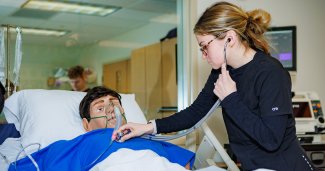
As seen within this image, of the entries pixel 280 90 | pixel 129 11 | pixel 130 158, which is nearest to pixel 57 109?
pixel 130 158

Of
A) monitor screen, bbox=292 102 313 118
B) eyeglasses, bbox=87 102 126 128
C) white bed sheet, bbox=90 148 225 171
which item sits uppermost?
eyeglasses, bbox=87 102 126 128

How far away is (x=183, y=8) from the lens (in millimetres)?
2664

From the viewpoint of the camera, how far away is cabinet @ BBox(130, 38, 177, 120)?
3.43 m

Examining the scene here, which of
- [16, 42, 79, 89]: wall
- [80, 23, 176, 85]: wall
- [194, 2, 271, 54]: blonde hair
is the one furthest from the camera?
[80, 23, 176, 85]: wall

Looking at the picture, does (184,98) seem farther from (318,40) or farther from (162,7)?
(162,7)

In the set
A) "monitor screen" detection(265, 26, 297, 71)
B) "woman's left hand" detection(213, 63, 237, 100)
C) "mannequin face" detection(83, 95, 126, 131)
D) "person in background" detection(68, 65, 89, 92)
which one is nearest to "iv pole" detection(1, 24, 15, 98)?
"mannequin face" detection(83, 95, 126, 131)

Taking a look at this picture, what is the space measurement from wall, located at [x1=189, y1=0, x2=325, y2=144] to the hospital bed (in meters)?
1.36

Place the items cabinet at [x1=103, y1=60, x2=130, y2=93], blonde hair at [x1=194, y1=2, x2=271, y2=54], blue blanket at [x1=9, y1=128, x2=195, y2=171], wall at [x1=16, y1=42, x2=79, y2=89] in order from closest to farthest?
1. blonde hair at [x1=194, y1=2, x2=271, y2=54]
2. blue blanket at [x1=9, y1=128, x2=195, y2=171]
3. wall at [x1=16, y1=42, x2=79, y2=89]
4. cabinet at [x1=103, y1=60, x2=130, y2=93]

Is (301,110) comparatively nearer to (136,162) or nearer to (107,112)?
(107,112)

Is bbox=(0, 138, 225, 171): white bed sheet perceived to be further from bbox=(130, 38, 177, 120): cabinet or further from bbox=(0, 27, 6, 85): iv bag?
bbox=(130, 38, 177, 120): cabinet

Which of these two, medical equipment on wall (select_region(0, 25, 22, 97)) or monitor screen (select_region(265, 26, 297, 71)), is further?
monitor screen (select_region(265, 26, 297, 71))

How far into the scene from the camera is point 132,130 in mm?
1529

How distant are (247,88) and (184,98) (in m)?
1.35

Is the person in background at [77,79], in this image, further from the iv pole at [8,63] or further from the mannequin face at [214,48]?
the mannequin face at [214,48]
